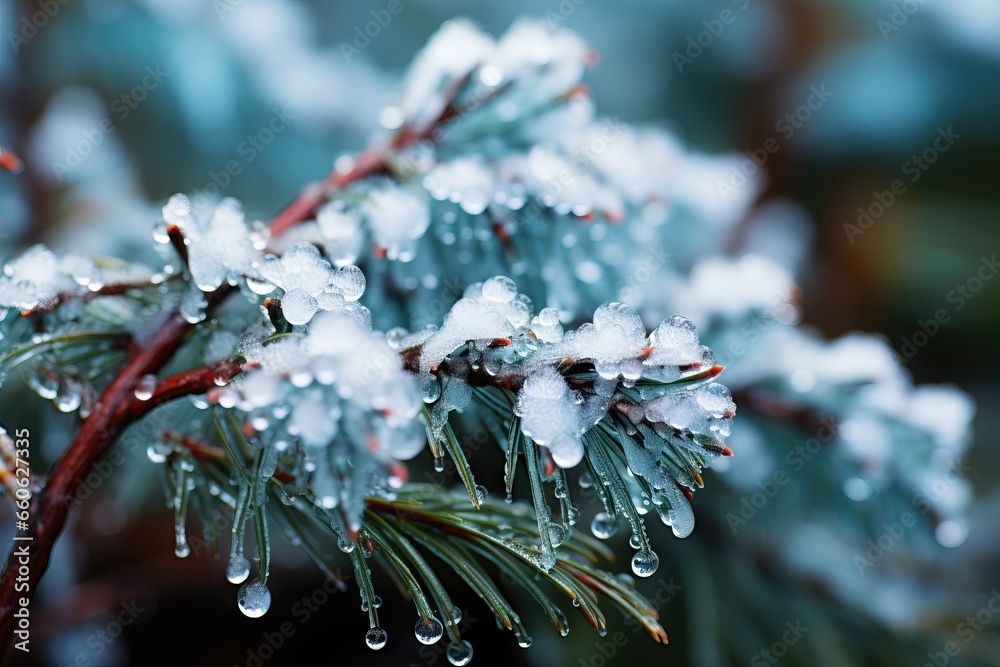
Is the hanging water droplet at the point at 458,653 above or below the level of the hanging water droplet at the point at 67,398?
below

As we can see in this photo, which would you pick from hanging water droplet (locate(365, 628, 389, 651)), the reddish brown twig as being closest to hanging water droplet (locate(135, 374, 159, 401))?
the reddish brown twig

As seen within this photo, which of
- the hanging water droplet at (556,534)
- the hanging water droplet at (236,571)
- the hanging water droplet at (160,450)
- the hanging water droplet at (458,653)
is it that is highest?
the hanging water droplet at (556,534)

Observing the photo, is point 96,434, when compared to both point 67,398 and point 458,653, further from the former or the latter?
point 458,653

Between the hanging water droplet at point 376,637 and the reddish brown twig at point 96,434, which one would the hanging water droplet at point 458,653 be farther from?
the reddish brown twig at point 96,434

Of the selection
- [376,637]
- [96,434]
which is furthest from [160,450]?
[376,637]

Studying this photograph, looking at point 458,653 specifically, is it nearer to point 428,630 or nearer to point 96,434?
point 428,630

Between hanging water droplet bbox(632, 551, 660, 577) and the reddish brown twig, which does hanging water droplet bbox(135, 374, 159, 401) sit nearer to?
the reddish brown twig

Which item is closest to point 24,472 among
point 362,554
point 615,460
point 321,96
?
point 362,554

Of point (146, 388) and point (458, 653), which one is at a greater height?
point (146, 388)

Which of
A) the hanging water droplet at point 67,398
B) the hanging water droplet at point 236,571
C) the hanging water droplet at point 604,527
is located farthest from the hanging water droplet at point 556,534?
the hanging water droplet at point 67,398
